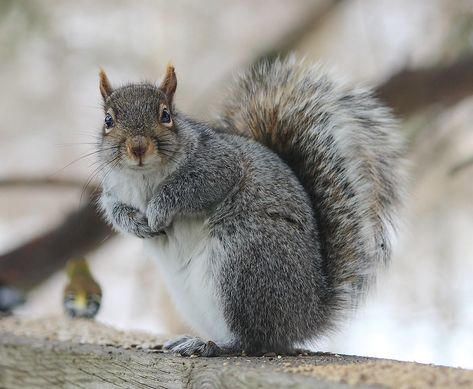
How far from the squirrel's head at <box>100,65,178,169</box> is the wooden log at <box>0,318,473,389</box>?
455 mm

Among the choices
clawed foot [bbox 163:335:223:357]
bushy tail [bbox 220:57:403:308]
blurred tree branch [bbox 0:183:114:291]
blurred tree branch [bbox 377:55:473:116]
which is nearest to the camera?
clawed foot [bbox 163:335:223:357]

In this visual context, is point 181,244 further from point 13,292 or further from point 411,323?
point 411,323

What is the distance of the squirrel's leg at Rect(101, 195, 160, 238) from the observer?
208 centimetres

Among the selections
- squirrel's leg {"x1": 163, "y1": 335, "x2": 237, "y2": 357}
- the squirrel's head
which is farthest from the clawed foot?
the squirrel's head

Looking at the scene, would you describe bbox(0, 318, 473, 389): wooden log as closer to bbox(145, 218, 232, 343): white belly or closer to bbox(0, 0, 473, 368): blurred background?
bbox(145, 218, 232, 343): white belly

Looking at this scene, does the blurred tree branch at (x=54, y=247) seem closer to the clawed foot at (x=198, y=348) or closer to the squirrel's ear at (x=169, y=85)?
the squirrel's ear at (x=169, y=85)

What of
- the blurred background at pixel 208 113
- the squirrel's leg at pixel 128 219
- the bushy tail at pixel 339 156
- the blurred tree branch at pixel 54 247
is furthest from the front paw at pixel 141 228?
the blurred tree branch at pixel 54 247

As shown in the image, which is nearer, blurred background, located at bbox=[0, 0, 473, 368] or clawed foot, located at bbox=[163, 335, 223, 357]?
clawed foot, located at bbox=[163, 335, 223, 357]

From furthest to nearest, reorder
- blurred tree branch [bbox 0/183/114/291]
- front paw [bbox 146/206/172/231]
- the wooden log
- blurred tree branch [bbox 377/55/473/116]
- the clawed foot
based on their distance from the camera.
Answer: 1. blurred tree branch [bbox 0/183/114/291]
2. blurred tree branch [bbox 377/55/473/116]
3. front paw [bbox 146/206/172/231]
4. the clawed foot
5. the wooden log

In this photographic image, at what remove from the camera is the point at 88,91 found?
18.9 feet

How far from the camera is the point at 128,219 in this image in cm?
211

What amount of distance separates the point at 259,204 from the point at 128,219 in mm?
349

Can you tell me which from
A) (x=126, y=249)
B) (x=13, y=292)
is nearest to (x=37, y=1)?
(x=126, y=249)

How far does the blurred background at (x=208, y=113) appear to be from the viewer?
386cm
